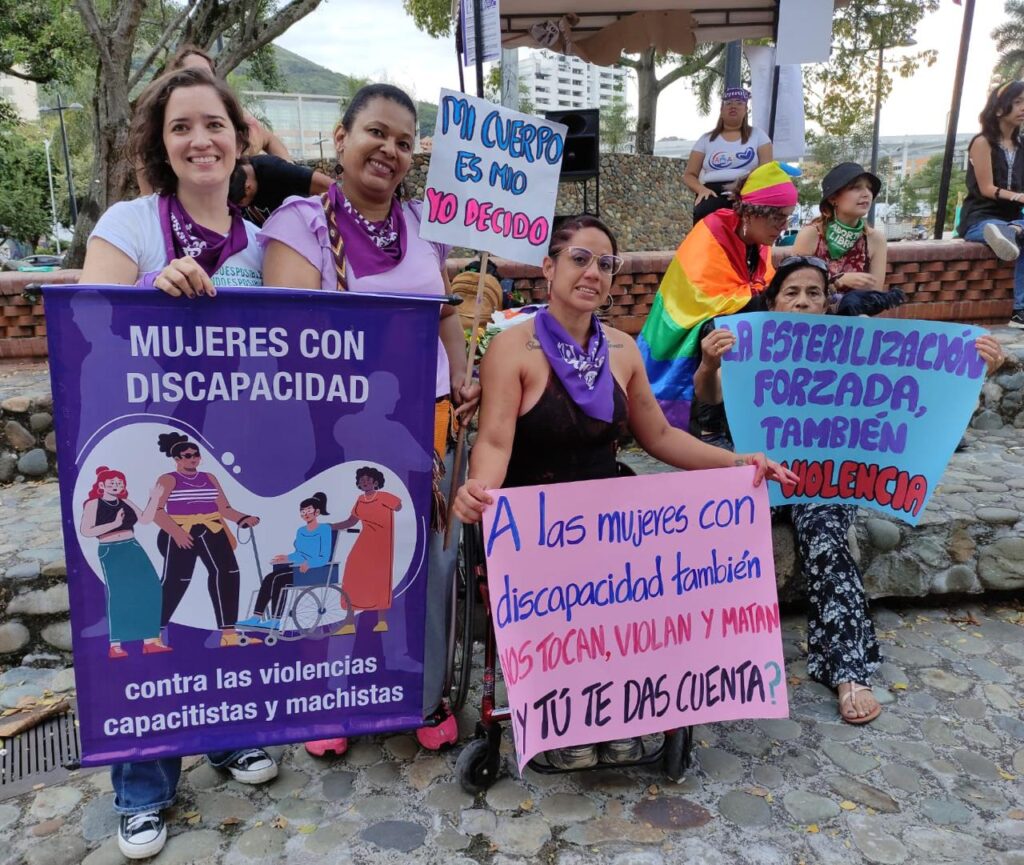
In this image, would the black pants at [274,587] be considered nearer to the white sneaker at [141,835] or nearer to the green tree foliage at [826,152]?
the white sneaker at [141,835]

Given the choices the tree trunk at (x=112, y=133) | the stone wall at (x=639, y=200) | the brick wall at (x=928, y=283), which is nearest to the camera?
the brick wall at (x=928, y=283)

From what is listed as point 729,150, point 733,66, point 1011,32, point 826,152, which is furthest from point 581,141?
point 1011,32

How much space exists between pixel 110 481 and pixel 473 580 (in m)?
1.04

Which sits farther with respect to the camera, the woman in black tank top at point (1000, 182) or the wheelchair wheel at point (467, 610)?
the woman in black tank top at point (1000, 182)

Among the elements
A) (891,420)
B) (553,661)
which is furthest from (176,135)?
(891,420)

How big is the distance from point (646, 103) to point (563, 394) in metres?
22.1

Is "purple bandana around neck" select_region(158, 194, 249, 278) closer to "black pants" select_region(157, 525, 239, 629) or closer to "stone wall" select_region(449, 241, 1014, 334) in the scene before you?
"black pants" select_region(157, 525, 239, 629)

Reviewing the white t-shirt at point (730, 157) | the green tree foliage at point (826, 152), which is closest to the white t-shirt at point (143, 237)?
the white t-shirt at point (730, 157)

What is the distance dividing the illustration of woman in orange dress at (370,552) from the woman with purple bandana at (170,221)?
0.28 meters

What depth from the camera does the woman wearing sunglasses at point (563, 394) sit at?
2344 millimetres

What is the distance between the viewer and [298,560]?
210cm

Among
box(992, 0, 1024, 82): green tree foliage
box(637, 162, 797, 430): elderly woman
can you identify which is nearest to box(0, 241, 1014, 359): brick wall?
box(637, 162, 797, 430): elderly woman

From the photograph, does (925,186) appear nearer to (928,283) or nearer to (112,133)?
(928,283)

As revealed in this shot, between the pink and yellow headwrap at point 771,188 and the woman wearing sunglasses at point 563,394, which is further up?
the pink and yellow headwrap at point 771,188
